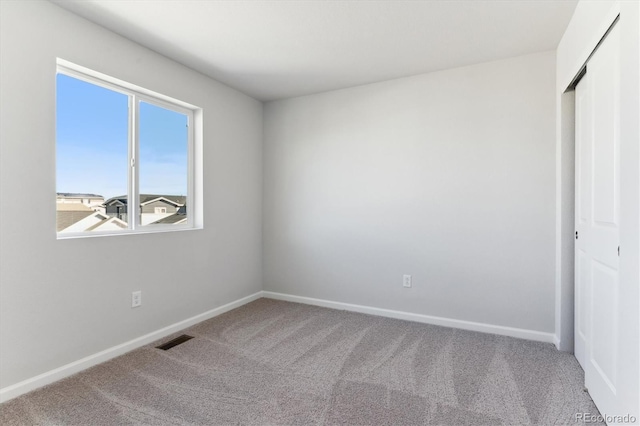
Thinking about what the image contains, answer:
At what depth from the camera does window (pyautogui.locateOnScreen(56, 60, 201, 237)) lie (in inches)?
90.4

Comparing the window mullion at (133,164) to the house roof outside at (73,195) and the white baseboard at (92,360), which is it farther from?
the white baseboard at (92,360)

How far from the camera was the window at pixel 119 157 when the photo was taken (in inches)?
90.4

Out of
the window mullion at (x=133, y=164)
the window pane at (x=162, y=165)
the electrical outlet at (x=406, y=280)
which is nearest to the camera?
the window mullion at (x=133, y=164)

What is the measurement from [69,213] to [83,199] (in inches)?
5.5

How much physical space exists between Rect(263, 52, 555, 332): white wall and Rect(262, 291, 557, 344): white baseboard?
49 mm

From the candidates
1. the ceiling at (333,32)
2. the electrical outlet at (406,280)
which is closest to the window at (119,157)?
the ceiling at (333,32)

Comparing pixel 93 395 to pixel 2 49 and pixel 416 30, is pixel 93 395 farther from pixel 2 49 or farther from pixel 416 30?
pixel 416 30

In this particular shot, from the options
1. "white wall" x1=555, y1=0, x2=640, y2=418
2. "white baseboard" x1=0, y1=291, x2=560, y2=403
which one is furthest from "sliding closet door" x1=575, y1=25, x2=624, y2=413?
"white baseboard" x1=0, y1=291, x2=560, y2=403

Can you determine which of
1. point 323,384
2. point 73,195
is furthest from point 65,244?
point 323,384

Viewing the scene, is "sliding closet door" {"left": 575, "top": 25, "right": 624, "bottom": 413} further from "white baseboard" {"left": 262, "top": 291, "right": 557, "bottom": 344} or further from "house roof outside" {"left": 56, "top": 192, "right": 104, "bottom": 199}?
"house roof outside" {"left": 56, "top": 192, "right": 104, "bottom": 199}

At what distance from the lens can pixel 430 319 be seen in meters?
3.18

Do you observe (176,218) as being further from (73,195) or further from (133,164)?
(73,195)

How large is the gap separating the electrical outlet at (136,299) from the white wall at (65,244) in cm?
5

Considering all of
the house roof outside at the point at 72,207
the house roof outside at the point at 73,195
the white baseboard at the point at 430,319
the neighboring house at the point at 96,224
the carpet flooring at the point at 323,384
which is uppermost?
the house roof outside at the point at 73,195
